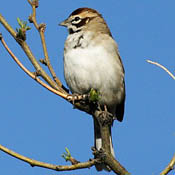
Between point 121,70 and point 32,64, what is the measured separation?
8.77ft

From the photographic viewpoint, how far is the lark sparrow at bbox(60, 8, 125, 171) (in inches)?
201

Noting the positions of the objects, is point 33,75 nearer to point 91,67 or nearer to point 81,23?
point 91,67

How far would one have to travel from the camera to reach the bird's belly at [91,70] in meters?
5.09

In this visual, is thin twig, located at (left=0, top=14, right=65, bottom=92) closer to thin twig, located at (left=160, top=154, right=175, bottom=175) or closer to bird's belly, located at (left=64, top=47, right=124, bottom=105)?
thin twig, located at (left=160, top=154, right=175, bottom=175)

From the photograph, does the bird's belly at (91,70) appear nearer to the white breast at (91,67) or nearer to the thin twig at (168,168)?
the white breast at (91,67)

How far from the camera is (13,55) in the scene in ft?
9.36

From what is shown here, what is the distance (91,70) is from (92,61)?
12cm

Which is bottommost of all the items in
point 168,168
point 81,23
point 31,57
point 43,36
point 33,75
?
point 168,168

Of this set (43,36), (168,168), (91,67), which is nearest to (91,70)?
(91,67)

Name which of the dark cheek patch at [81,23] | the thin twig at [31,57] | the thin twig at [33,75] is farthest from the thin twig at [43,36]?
the dark cheek patch at [81,23]

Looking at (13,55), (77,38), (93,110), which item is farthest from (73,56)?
(13,55)

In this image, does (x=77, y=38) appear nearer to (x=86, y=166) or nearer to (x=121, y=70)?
(x=121, y=70)

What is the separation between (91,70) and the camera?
16.8 ft

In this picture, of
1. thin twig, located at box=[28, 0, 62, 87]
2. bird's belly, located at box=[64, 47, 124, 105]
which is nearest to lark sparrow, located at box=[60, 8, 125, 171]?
bird's belly, located at box=[64, 47, 124, 105]
